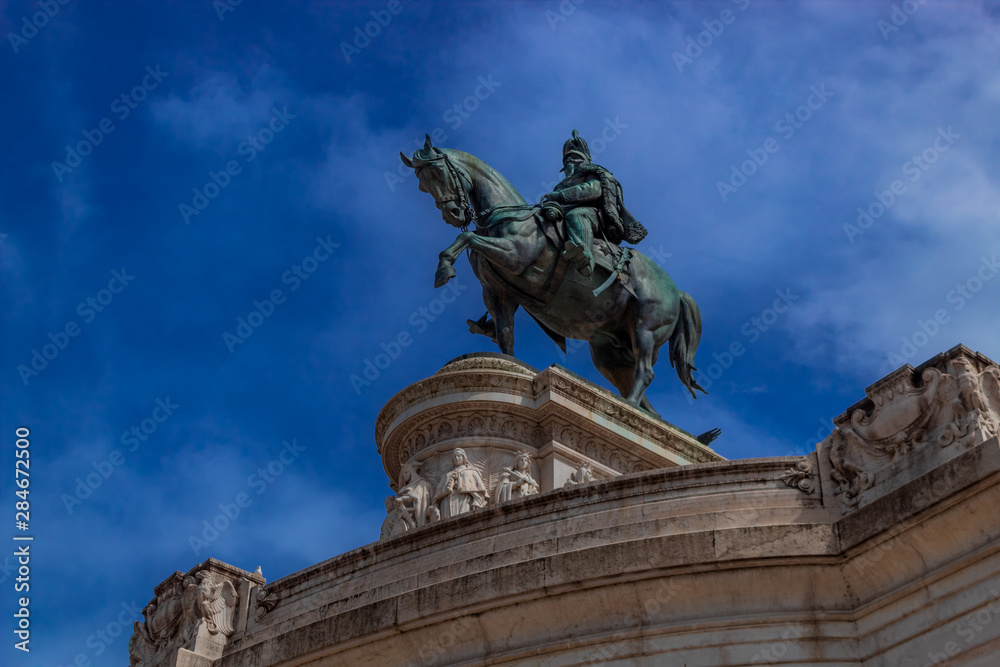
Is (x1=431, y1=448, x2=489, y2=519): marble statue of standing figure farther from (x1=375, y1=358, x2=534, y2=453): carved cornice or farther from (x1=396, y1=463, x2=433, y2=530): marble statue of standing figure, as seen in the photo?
(x1=375, y1=358, x2=534, y2=453): carved cornice

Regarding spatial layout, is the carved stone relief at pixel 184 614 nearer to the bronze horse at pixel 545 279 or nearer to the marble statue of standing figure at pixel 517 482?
the marble statue of standing figure at pixel 517 482

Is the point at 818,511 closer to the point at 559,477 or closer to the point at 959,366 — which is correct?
the point at 959,366

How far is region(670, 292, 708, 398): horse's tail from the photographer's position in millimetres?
27312

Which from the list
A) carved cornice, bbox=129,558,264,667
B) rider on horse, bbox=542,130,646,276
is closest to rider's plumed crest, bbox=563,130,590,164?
rider on horse, bbox=542,130,646,276

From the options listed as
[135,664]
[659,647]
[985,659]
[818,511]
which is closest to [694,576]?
[659,647]

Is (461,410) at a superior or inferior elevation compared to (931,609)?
superior

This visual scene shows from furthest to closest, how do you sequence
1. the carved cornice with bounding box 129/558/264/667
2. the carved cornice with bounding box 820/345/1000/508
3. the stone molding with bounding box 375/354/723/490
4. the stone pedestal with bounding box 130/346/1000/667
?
the stone molding with bounding box 375/354/723/490, the carved cornice with bounding box 129/558/264/667, the carved cornice with bounding box 820/345/1000/508, the stone pedestal with bounding box 130/346/1000/667

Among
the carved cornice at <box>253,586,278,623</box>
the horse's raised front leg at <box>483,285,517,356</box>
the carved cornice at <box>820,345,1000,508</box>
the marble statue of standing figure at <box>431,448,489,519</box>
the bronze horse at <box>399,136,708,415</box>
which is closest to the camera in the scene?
the carved cornice at <box>820,345,1000,508</box>

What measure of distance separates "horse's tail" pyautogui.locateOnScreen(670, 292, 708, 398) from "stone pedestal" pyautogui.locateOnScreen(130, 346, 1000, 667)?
1351 cm

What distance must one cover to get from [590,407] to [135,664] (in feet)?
31.6

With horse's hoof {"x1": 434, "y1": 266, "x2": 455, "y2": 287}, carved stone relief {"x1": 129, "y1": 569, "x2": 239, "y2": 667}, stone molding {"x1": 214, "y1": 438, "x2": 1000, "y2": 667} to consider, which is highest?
horse's hoof {"x1": 434, "y1": 266, "x2": 455, "y2": 287}

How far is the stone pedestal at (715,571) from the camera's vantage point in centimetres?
1142

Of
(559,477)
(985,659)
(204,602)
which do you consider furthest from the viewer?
(559,477)

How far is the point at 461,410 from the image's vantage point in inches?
894
